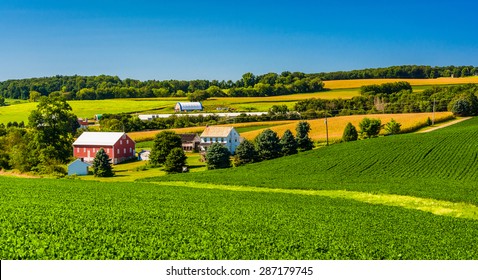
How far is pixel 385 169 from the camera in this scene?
46.8 metres

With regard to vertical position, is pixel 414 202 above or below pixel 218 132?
below

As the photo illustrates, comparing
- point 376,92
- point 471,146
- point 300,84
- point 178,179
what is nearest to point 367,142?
point 471,146

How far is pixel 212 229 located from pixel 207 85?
518 feet

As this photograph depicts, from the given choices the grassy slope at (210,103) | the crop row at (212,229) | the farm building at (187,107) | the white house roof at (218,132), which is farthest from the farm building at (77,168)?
the farm building at (187,107)

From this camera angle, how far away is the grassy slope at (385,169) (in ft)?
120

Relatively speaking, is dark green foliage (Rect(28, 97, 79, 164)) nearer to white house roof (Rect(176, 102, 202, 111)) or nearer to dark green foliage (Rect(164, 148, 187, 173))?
dark green foliage (Rect(164, 148, 187, 173))

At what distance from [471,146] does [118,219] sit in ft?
147

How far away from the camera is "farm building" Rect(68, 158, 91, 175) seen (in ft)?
190

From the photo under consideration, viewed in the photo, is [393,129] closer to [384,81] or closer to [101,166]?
[101,166]

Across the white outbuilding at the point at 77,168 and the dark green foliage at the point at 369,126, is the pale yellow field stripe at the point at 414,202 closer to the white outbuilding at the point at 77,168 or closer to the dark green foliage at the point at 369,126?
the white outbuilding at the point at 77,168

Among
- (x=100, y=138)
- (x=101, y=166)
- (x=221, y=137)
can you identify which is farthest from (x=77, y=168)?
(x=221, y=137)

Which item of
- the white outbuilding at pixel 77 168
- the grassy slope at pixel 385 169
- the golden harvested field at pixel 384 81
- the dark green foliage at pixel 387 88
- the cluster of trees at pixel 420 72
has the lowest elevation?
the white outbuilding at pixel 77 168

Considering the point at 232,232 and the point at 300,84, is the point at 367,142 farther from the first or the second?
the point at 300,84

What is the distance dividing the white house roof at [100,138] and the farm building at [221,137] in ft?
41.2
